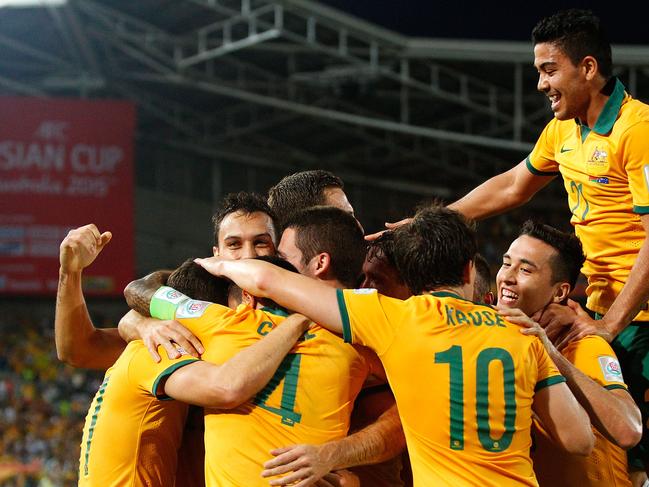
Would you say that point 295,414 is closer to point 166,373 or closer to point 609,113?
point 166,373

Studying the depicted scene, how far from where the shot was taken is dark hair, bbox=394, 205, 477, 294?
10.7ft

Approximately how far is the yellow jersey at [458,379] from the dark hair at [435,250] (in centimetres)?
10

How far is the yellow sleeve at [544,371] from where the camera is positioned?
3234 mm

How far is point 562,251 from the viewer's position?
12.9 ft

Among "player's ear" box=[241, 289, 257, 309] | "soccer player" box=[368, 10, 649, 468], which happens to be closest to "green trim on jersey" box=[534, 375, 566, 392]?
"soccer player" box=[368, 10, 649, 468]

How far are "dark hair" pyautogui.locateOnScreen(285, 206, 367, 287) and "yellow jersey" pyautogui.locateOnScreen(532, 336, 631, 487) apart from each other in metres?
0.90

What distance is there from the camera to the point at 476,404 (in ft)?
10.4

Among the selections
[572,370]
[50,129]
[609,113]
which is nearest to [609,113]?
[609,113]

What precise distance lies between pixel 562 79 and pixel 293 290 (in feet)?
5.10

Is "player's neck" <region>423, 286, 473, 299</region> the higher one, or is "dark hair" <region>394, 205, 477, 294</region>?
"dark hair" <region>394, 205, 477, 294</region>

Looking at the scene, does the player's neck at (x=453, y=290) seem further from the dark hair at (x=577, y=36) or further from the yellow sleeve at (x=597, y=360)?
the dark hair at (x=577, y=36)

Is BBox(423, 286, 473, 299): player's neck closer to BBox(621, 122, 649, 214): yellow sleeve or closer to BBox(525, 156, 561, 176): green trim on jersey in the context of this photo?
BBox(621, 122, 649, 214): yellow sleeve

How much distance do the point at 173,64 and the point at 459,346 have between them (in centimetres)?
1730

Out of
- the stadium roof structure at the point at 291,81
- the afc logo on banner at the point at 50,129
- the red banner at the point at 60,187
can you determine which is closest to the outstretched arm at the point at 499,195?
the stadium roof structure at the point at 291,81
